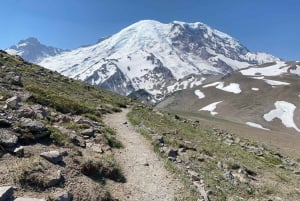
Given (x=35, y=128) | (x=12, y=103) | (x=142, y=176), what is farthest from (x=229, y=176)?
(x=12, y=103)

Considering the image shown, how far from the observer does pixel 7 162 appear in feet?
55.7

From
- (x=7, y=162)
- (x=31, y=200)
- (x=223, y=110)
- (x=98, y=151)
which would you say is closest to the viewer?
(x=31, y=200)

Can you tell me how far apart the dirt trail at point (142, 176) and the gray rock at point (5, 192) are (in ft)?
16.5

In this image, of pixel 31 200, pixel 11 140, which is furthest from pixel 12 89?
pixel 31 200

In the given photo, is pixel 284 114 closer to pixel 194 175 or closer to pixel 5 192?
pixel 194 175

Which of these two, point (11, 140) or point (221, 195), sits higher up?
point (11, 140)

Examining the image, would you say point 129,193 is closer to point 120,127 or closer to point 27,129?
point 27,129

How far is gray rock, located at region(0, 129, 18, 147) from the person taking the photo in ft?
59.3

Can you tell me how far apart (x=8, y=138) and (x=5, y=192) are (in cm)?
472

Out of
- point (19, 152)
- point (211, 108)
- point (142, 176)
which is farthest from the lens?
point (211, 108)

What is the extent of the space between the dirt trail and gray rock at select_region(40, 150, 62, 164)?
8.68ft

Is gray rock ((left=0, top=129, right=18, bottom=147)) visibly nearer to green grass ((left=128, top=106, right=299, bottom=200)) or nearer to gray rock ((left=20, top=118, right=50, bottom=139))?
gray rock ((left=20, top=118, right=50, bottom=139))

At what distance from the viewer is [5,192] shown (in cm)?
1427

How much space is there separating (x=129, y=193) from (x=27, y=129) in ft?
19.5
